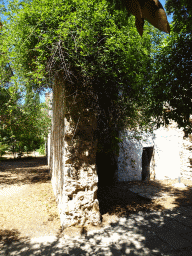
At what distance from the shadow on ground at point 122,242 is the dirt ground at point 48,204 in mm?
269

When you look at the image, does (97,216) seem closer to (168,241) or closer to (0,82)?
(168,241)

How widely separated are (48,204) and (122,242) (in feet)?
9.48

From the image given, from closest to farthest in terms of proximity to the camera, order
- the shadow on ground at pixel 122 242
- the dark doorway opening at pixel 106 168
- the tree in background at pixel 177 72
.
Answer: the tree in background at pixel 177 72 < the shadow on ground at pixel 122 242 < the dark doorway opening at pixel 106 168

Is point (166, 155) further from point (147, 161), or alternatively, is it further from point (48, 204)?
point (48, 204)

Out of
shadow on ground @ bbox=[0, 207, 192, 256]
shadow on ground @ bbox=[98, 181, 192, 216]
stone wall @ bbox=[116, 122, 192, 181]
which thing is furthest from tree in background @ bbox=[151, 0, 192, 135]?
stone wall @ bbox=[116, 122, 192, 181]

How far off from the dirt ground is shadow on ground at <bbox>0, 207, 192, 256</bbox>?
269 mm

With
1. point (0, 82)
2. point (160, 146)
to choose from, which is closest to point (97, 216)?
point (160, 146)

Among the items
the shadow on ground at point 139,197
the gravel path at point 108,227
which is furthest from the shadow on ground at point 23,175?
the shadow on ground at point 139,197

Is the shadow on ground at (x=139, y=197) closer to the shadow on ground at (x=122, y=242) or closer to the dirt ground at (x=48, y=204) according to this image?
the dirt ground at (x=48, y=204)

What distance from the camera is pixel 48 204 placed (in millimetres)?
5699

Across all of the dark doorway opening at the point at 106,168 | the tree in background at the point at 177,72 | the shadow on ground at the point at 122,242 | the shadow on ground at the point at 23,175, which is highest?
the tree in background at the point at 177,72

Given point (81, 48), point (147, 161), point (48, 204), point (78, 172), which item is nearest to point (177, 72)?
point (81, 48)

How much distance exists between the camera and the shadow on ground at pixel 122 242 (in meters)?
3.38

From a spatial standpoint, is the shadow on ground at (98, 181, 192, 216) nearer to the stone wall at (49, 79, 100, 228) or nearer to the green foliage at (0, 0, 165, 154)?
the stone wall at (49, 79, 100, 228)
